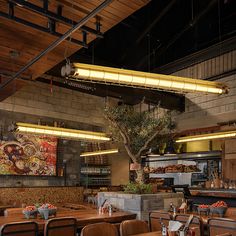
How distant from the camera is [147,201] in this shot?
20.8ft

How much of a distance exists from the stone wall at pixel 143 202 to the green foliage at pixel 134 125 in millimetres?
1075

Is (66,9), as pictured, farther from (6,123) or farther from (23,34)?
(6,123)

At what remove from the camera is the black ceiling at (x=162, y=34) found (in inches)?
339

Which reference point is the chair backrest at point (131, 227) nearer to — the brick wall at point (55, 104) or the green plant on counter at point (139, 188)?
the green plant on counter at point (139, 188)

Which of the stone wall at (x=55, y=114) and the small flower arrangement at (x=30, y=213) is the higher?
the stone wall at (x=55, y=114)

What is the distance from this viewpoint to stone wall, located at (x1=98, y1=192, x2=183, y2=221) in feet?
20.7

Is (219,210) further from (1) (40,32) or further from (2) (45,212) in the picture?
(1) (40,32)

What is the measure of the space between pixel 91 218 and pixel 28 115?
16.7 feet

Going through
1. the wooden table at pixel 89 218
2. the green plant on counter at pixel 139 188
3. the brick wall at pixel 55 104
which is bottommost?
the wooden table at pixel 89 218

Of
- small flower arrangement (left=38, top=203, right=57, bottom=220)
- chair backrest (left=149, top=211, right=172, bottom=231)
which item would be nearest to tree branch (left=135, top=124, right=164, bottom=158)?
chair backrest (left=149, top=211, right=172, bottom=231)

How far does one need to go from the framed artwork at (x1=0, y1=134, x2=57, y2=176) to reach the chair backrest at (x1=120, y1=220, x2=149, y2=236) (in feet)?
18.6

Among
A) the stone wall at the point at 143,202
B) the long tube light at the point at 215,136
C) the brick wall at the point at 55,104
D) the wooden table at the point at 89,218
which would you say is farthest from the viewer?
the brick wall at the point at 55,104

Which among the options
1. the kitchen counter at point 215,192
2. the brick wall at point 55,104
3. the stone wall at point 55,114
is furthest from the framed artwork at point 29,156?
the kitchen counter at point 215,192

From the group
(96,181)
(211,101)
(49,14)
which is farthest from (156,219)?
(96,181)
